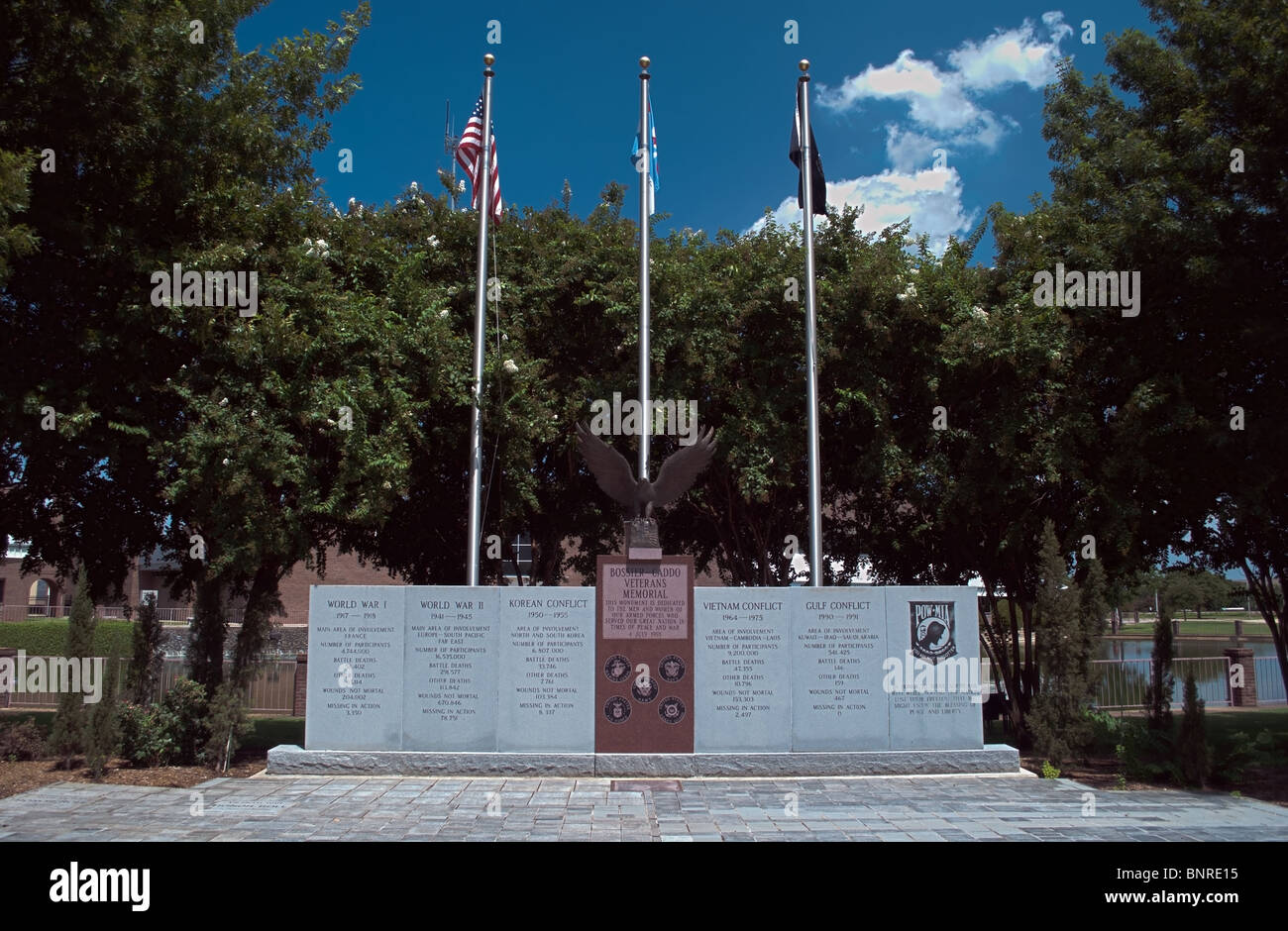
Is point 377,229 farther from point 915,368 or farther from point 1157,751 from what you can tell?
point 1157,751

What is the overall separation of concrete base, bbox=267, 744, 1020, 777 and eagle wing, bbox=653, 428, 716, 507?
3.22 metres

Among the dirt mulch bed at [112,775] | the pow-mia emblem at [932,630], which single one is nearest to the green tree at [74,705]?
the dirt mulch bed at [112,775]

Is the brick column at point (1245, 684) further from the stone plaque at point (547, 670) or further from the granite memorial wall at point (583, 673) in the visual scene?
the stone plaque at point (547, 670)

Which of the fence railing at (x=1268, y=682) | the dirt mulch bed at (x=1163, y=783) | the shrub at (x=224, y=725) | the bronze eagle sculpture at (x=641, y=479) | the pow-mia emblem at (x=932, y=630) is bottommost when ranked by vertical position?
the fence railing at (x=1268, y=682)

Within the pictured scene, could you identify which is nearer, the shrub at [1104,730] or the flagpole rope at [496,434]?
the shrub at [1104,730]

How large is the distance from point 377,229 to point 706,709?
10.7 m

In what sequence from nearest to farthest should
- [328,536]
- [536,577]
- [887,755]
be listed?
1. [887,755]
2. [328,536]
3. [536,577]

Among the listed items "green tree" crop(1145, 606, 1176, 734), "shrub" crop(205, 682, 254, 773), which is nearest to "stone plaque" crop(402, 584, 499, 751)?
"shrub" crop(205, 682, 254, 773)

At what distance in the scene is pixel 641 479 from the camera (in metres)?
12.1

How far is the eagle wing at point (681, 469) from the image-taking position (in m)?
11.9

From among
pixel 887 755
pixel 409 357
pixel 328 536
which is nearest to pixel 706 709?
pixel 887 755

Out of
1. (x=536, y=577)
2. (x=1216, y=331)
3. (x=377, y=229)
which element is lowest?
(x=536, y=577)

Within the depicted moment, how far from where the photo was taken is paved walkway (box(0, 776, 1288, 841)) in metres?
8.07

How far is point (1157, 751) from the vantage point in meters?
11.3
